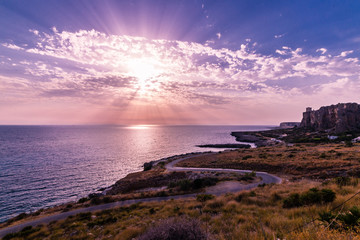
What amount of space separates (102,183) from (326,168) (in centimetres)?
3832

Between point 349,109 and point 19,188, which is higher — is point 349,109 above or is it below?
above

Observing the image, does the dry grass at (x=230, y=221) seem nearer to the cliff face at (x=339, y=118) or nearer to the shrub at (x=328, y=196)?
the shrub at (x=328, y=196)

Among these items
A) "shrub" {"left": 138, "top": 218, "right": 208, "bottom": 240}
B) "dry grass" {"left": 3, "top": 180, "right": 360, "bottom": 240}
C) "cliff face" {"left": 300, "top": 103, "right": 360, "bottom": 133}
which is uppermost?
"cliff face" {"left": 300, "top": 103, "right": 360, "bottom": 133}

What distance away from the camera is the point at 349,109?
86375 millimetres

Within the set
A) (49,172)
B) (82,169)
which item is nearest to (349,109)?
(82,169)

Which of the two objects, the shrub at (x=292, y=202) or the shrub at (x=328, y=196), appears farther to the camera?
the shrub at (x=292, y=202)

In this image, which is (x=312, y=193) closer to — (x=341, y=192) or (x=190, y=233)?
(x=341, y=192)

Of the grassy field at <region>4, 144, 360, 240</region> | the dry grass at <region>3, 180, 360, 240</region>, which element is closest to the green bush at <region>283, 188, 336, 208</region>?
the grassy field at <region>4, 144, 360, 240</region>

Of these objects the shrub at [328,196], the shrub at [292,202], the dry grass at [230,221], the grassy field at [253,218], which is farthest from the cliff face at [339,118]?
the shrub at [292,202]

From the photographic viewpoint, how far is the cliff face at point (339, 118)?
7756 centimetres

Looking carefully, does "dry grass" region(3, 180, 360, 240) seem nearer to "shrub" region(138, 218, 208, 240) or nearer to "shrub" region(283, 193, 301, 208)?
"shrub" region(283, 193, 301, 208)

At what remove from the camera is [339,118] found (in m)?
80.2

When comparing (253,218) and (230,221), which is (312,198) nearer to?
(253,218)

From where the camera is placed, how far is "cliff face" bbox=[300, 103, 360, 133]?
7756 cm
